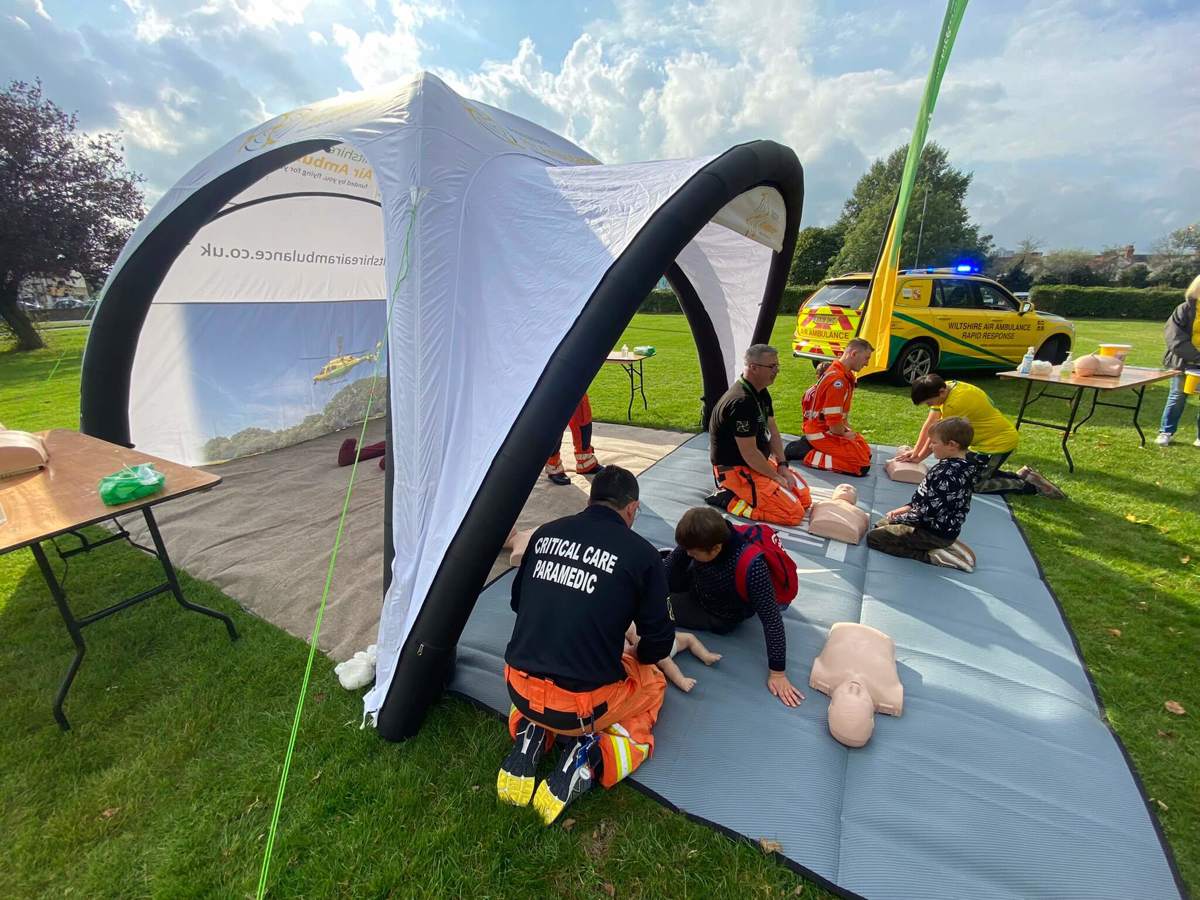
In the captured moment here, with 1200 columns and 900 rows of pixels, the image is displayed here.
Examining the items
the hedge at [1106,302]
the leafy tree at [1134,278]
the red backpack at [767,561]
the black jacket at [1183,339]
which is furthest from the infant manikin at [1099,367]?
the leafy tree at [1134,278]

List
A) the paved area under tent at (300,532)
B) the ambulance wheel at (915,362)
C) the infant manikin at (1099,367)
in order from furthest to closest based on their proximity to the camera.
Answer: the ambulance wheel at (915,362) → the infant manikin at (1099,367) → the paved area under tent at (300,532)

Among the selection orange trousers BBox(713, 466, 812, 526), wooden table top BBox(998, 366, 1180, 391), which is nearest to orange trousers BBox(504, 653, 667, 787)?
orange trousers BBox(713, 466, 812, 526)

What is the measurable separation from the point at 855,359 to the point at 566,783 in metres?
4.80

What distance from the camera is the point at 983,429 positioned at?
4871mm

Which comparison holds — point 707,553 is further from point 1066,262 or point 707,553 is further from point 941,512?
point 1066,262

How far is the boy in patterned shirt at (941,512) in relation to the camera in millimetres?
3707

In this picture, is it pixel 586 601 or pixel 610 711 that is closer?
pixel 586 601

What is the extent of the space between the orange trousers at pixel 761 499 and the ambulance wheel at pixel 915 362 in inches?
258

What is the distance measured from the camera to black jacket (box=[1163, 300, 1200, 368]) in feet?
19.0

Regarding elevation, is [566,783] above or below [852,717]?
below

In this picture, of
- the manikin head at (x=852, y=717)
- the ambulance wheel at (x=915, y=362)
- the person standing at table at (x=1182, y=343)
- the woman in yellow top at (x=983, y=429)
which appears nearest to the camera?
the manikin head at (x=852, y=717)

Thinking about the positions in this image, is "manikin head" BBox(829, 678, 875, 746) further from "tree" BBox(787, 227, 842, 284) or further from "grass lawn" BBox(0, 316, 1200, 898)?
"tree" BBox(787, 227, 842, 284)

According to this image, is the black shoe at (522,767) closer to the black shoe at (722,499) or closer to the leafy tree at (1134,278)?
the black shoe at (722,499)

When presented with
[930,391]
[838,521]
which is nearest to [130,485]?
[838,521]
